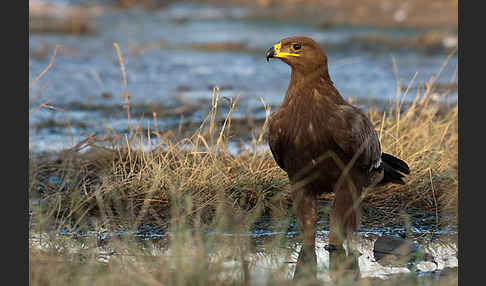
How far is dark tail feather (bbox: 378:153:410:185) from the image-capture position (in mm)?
5461

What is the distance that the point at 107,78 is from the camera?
1244cm

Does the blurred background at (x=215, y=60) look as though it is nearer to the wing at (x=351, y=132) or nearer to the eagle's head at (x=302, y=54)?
the eagle's head at (x=302, y=54)

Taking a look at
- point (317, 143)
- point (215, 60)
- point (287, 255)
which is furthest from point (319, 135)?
point (215, 60)

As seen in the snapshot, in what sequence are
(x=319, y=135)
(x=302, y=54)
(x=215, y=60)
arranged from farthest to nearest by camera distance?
(x=215, y=60)
(x=302, y=54)
(x=319, y=135)

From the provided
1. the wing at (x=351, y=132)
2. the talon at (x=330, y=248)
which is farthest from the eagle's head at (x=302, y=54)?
the talon at (x=330, y=248)

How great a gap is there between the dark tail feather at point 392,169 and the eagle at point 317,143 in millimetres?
383

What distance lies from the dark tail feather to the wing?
0.61 metres

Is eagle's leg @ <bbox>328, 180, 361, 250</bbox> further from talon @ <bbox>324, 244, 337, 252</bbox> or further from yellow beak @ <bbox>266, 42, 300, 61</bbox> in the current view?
yellow beak @ <bbox>266, 42, 300, 61</bbox>

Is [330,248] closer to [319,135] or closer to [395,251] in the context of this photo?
[395,251]

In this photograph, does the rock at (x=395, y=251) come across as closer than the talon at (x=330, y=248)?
Yes

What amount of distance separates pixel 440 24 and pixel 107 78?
28.5 feet

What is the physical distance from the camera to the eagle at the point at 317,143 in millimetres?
4672

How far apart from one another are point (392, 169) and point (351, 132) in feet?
3.08

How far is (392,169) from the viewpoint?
18.0 feet
